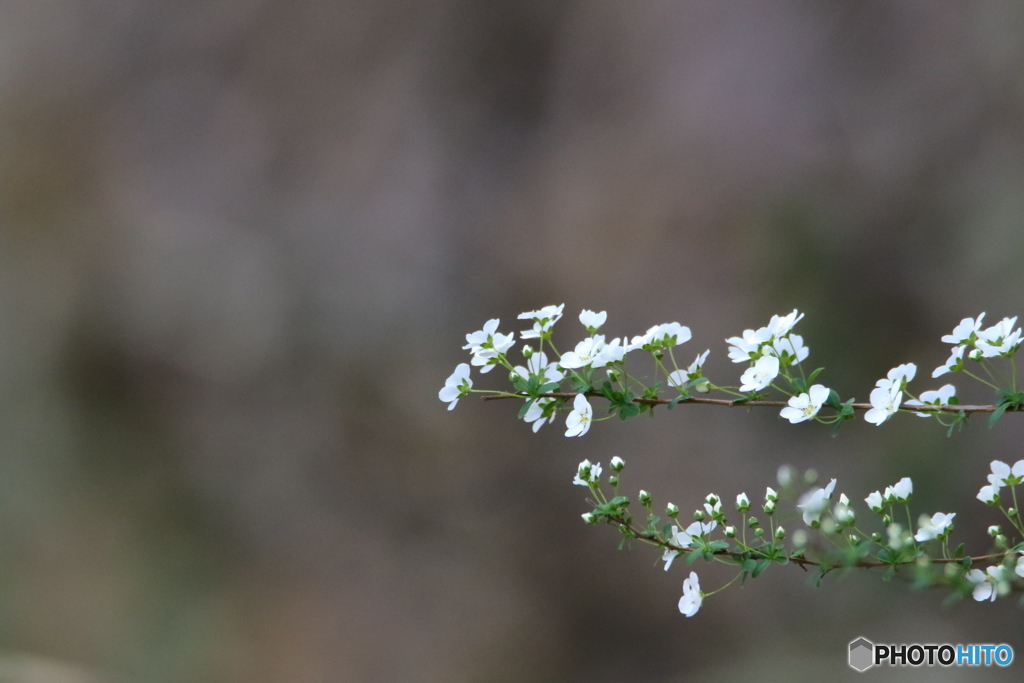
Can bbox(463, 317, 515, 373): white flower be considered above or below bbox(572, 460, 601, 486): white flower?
above

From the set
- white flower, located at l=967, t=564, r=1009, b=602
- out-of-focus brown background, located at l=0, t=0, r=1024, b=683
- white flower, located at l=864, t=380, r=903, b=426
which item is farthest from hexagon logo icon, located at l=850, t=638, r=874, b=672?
white flower, located at l=864, t=380, r=903, b=426

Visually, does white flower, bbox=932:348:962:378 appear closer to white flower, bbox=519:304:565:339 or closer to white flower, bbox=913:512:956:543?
white flower, bbox=913:512:956:543

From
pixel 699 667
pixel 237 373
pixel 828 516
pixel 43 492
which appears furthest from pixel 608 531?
pixel 43 492

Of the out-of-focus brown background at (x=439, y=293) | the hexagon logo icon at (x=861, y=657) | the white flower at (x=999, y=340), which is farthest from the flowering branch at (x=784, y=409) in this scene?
the out-of-focus brown background at (x=439, y=293)

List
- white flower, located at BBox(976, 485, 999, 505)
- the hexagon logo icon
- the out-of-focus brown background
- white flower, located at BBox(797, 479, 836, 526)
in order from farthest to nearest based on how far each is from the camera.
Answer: the out-of-focus brown background
the hexagon logo icon
white flower, located at BBox(976, 485, 999, 505)
white flower, located at BBox(797, 479, 836, 526)

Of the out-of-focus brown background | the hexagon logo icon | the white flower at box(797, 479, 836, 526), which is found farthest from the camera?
the out-of-focus brown background

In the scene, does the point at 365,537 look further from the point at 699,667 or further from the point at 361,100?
the point at 361,100
